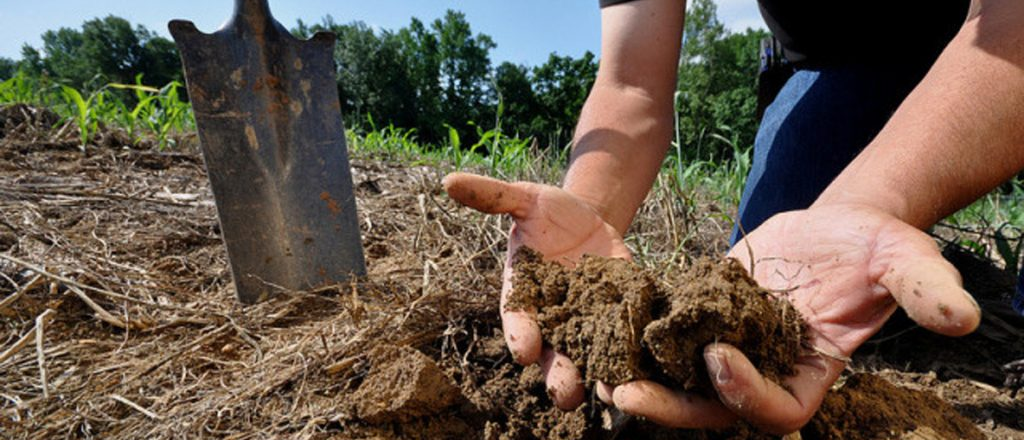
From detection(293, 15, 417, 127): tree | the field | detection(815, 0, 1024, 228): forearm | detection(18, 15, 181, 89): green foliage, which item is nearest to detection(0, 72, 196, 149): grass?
the field

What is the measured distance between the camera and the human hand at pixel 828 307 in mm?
694

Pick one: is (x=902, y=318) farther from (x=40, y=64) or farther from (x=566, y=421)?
(x=40, y=64)

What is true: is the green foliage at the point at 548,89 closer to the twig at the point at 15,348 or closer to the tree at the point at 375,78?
the tree at the point at 375,78

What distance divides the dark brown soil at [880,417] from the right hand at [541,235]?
47cm

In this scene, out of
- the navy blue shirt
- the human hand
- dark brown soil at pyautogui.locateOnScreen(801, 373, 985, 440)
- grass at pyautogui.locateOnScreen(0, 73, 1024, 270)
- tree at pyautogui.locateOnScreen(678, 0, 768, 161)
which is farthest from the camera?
tree at pyautogui.locateOnScreen(678, 0, 768, 161)

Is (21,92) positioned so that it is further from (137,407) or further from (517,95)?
(517,95)

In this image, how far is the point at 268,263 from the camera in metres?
1.51

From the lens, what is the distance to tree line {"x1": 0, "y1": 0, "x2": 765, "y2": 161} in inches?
1076

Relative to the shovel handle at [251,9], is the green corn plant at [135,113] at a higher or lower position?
lower

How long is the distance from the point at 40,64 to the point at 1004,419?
49.0 m

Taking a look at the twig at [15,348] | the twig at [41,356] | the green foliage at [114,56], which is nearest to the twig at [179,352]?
the twig at [41,356]

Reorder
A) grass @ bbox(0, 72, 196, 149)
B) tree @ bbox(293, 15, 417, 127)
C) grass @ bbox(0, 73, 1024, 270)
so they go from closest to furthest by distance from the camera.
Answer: grass @ bbox(0, 73, 1024, 270) < grass @ bbox(0, 72, 196, 149) < tree @ bbox(293, 15, 417, 127)

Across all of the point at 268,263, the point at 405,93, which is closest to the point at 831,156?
the point at 268,263

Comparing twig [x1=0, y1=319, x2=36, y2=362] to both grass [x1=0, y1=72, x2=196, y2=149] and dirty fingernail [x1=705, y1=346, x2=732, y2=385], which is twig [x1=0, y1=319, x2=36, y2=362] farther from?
grass [x1=0, y1=72, x2=196, y2=149]
